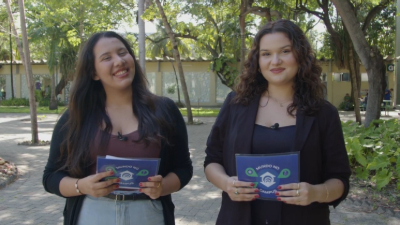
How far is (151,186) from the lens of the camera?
2.01 meters

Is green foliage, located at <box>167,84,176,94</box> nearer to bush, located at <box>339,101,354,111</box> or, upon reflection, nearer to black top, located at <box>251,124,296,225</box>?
bush, located at <box>339,101,354,111</box>

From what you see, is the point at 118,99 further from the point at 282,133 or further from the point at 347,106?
the point at 347,106

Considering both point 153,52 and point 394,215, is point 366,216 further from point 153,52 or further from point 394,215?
point 153,52

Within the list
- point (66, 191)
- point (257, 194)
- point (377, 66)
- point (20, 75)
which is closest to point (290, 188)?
point (257, 194)

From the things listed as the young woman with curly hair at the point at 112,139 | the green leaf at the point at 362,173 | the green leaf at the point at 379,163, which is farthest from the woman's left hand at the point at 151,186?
the green leaf at the point at 362,173

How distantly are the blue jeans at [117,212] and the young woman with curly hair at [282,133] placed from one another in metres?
0.38

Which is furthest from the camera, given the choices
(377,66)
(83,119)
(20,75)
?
(20,75)

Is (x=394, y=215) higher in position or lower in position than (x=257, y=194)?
lower

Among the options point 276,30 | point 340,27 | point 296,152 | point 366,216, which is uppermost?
point 340,27

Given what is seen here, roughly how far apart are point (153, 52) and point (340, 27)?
65.0ft

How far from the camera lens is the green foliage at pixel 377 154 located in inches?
218

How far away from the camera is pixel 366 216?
5.00 metres

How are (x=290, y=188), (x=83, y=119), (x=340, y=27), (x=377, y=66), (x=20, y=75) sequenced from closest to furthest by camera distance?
(x=290, y=188)
(x=83, y=119)
(x=377, y=66)
(x=340, y=27)
(x=20, y=75)

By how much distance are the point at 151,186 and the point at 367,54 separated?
797 cm
